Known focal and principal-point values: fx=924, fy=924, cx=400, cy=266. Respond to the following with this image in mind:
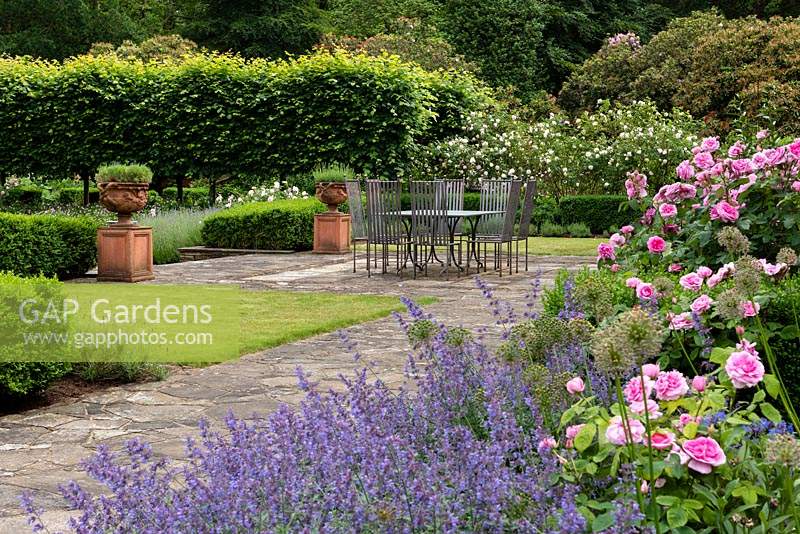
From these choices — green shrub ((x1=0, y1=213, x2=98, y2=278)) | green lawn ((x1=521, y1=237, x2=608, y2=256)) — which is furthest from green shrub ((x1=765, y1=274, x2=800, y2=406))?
green lawn ((x1=521, y1=237, x2=608, y2=256))

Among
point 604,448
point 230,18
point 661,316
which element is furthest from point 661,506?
point 230,18

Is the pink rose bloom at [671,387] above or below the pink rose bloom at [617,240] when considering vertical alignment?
below

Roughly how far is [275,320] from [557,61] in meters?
22.1

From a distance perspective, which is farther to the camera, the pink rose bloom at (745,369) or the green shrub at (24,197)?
the green shrub at (24,197)

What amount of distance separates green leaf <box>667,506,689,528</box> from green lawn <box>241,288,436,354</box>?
12.5ft

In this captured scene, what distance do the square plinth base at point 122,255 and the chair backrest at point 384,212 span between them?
7.48ft

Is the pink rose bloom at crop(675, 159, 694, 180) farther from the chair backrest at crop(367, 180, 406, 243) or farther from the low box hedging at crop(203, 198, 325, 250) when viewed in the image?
the low box hedging at crop(203, 198, 325, 250)

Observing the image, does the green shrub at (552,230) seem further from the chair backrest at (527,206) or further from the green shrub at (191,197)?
the chair backrest at (527,206)

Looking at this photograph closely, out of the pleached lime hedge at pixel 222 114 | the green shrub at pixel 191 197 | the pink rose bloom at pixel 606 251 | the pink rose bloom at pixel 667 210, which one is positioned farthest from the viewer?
the green shrub at pixel 191 197

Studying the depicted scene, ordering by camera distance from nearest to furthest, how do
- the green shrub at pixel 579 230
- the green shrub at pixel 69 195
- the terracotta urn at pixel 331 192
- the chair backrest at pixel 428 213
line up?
the chair backrest at pixel 428 213
the terracotta urn at pixel 331 192
the green shrub at pixel 579 230
the green shrub at pixel 69 195

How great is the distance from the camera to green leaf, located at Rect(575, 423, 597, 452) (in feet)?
7.14

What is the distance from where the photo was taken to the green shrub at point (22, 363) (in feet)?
13.7

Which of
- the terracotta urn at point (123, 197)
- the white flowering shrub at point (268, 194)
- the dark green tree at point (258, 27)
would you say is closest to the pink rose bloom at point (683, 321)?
the terracotta urn at point (123, 197)

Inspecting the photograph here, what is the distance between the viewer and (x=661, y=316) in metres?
3.62
